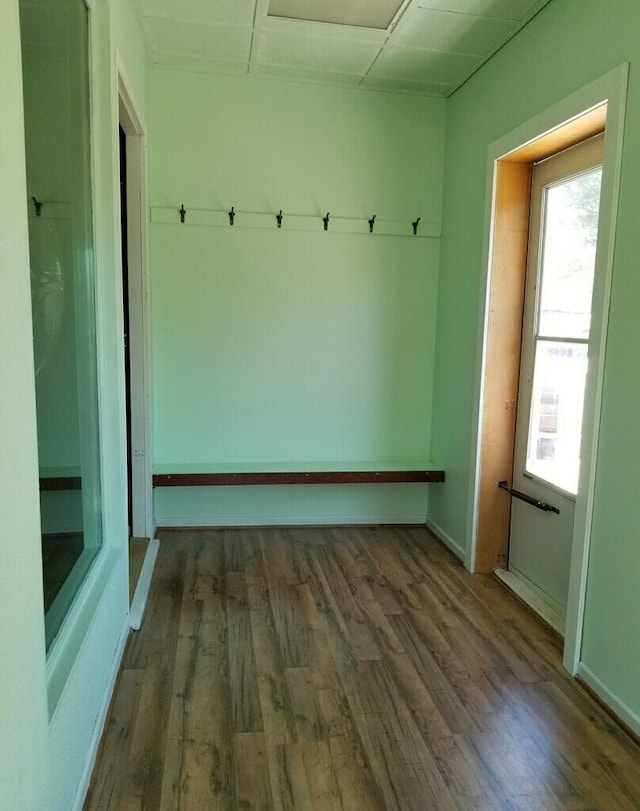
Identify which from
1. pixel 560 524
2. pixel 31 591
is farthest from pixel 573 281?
pixel 31 591

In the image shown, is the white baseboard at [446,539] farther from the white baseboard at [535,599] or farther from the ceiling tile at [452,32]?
the ceiling tile at [452,32]

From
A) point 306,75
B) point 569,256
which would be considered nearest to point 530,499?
point 569,256

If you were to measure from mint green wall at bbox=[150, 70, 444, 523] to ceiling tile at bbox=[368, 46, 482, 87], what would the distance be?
250 millimetres

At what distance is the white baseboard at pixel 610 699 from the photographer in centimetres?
203

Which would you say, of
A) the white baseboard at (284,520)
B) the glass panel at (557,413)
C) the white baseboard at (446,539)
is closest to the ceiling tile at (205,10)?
the glass panel at (557,413)

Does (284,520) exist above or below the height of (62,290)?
below

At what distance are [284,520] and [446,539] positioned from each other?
1.05 metres

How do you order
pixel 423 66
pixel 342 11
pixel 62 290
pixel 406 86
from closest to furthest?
pixel 62 290, pixel 342 11, pixel 423 66, pixel 406 86

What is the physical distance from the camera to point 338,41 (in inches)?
122

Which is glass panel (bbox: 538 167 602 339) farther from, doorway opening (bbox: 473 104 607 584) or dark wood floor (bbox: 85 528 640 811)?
dark wood floor (bbox: 85 528 640 811)

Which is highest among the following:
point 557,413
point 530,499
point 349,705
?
point 557,413

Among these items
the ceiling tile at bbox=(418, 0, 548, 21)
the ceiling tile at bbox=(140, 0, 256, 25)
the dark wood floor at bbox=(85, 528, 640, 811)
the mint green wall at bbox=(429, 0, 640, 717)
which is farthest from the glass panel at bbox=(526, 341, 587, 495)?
the ceiling tile at bbox=(140, 0, 256, 25)

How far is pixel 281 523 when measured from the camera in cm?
398

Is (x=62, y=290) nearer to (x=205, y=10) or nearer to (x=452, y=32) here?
(x=205, y=10)
